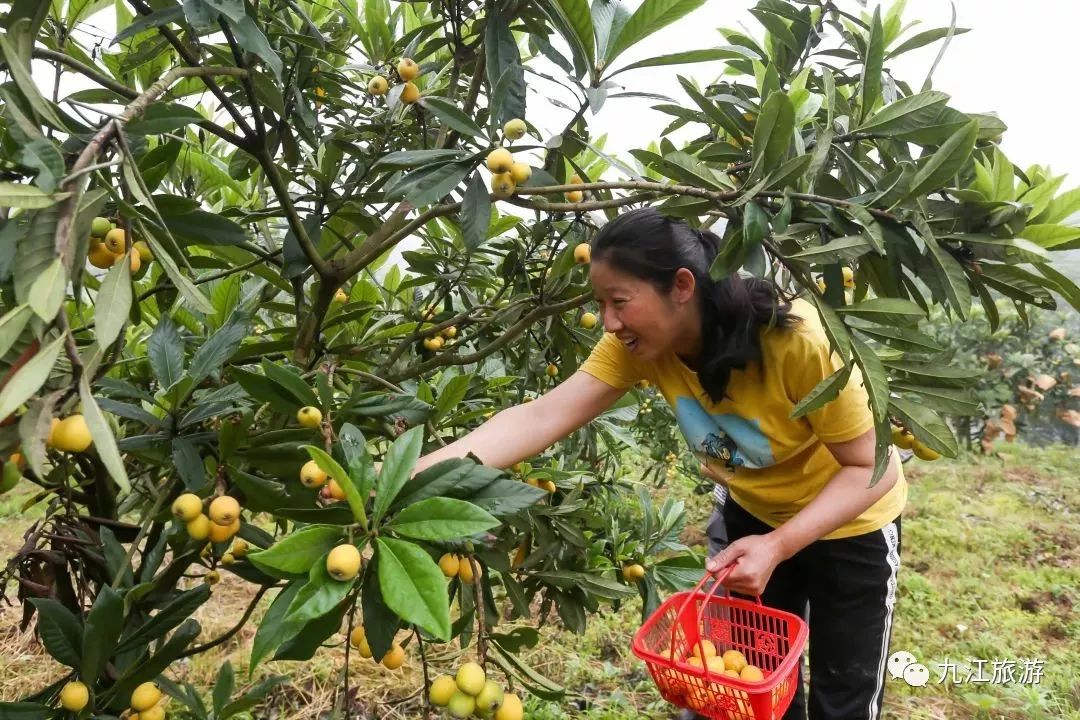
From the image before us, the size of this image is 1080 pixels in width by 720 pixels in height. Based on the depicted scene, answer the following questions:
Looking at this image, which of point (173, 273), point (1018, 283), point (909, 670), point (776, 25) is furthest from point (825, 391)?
point (909, 670)

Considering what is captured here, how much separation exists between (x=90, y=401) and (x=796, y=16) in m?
1.33

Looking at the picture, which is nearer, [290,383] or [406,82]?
[290,383]

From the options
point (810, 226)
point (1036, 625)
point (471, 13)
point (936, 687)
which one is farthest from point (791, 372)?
point (1036, 625)

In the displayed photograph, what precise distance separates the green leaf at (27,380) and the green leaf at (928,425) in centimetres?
85

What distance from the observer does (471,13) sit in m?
1.25

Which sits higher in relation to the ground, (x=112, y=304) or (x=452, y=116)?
(x=452, y=116)

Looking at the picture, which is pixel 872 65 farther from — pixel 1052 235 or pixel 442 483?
pixel 442 483

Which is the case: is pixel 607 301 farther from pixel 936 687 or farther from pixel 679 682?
pixel 936 687

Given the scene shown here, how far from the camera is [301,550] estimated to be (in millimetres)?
644

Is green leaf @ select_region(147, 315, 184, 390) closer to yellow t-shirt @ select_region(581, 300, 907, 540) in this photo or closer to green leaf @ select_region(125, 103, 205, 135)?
green leaf @ select_region(125, 103, 205, 135)

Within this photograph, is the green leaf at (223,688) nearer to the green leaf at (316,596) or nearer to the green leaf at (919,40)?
the green leaf at (316,596)

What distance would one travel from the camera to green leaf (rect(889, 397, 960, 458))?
2.89ft

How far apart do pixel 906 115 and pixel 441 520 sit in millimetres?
782

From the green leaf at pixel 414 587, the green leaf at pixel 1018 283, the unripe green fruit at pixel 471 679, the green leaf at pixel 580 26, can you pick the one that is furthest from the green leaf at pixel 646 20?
the unripe green fruit at pixel 471 679
